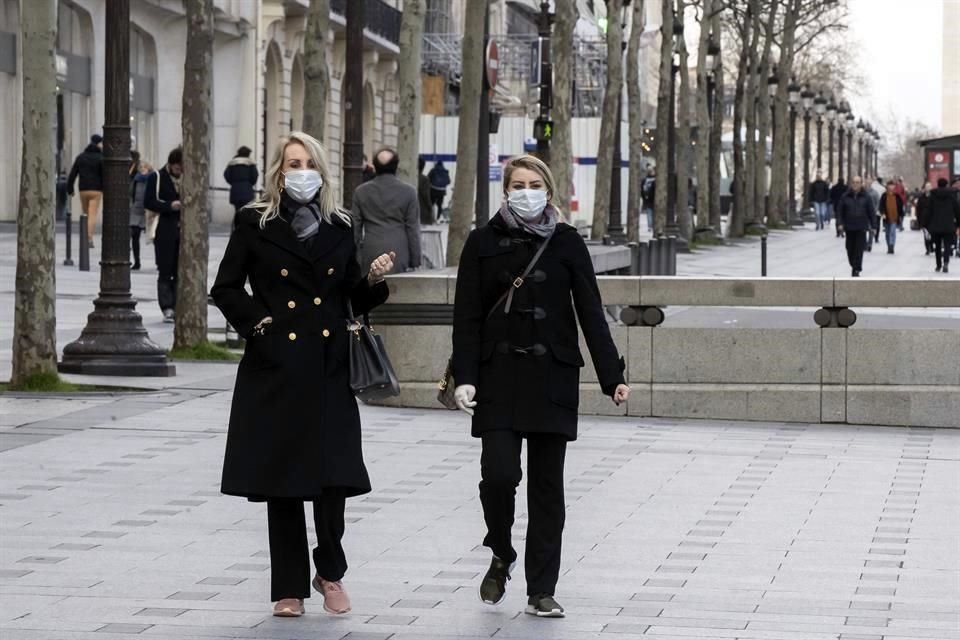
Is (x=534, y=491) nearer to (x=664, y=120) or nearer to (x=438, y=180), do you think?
(x=664, y=120)

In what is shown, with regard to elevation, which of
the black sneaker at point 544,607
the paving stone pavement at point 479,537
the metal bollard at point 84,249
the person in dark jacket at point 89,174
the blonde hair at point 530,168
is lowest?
the paving stone pavement at point 479,537

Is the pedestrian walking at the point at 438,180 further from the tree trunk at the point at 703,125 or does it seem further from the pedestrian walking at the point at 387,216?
the pedestrian walking at the point at 387,216

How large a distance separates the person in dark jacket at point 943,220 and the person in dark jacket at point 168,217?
2041cm

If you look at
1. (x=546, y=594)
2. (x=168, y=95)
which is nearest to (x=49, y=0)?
(x=546, y=594)

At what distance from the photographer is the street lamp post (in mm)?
15883

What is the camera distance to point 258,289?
7.41 metres

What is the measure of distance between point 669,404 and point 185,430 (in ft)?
11.5

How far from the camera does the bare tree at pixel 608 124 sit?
136 feet

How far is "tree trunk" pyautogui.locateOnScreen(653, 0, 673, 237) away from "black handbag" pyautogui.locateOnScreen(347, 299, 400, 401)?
37.5 m

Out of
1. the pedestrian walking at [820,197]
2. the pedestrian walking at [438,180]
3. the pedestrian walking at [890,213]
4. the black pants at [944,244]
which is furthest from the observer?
the pedestrian walking at [820,197]

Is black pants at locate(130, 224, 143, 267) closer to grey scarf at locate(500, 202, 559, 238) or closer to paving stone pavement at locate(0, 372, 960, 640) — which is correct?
paving stone pavement at locate(0, 372, 960, 640)

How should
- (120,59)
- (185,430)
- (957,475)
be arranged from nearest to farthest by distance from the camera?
(957,475), (185,430), (120,59)

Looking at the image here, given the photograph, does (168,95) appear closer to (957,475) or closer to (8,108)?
(8,108)

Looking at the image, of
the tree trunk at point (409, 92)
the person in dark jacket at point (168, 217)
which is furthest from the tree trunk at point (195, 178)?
the tree trunk at point (409, 92)
